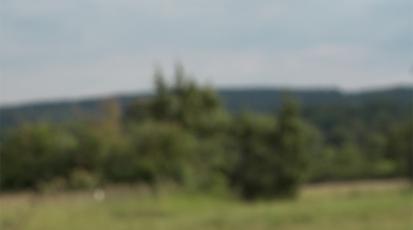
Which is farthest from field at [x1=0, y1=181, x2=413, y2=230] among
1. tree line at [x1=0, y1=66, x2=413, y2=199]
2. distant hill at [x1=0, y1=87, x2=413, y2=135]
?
distant hill at [x1=0, y1=87, x2=413, y2=135]

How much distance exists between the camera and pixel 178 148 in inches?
943

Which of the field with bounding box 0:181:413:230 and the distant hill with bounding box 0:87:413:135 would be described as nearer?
the field with bounding box 0:181:413:230

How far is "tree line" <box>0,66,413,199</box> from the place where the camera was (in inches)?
912

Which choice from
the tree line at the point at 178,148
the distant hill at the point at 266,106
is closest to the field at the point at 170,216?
the tree line at the point at 178,148

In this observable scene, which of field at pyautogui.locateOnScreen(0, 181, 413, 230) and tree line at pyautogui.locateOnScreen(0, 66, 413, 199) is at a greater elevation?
field at pyautogui.locateOnScreen(0, 181, 413, 230)

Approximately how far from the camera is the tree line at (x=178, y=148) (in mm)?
23172

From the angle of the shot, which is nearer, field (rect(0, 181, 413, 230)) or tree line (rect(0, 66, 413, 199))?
field (rect(0, 181, 413, 230))

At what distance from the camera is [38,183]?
22469mm

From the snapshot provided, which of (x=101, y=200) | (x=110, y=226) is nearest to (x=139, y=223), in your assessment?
(x=110, y=226)

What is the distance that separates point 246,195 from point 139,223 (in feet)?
45.9

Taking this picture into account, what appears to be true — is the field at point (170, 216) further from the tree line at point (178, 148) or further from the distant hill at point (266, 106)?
the distant hill at point (266, 106)

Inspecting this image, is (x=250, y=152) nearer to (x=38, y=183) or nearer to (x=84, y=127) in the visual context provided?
(x=84, y=127)

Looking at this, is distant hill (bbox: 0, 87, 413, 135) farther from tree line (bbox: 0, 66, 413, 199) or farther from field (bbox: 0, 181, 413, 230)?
field (bbox: 0, 181, 413, 230)

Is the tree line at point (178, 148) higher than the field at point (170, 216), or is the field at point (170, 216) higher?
the field at point (170, 216)
